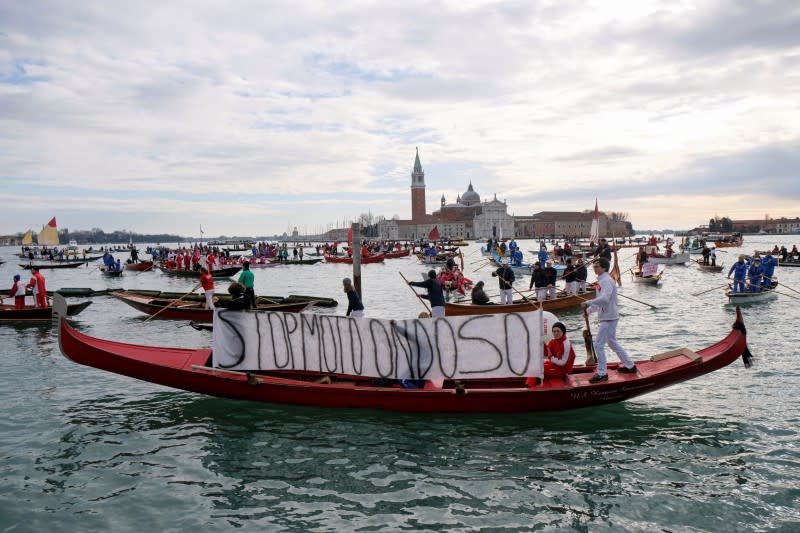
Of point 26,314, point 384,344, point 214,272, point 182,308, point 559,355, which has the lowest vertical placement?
point 26,314

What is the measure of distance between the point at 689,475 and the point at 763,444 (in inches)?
74.5

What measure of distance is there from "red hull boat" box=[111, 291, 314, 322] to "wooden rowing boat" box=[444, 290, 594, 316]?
21.1ft

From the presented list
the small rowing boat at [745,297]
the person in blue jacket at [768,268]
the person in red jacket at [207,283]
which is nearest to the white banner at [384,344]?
the person in red jacket at [207,283]

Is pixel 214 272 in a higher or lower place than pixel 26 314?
higher

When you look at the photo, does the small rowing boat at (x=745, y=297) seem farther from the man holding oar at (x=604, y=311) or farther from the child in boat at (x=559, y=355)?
the child in boat at (x=559, y=355)

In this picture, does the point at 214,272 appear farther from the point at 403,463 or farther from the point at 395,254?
the point at 403,463

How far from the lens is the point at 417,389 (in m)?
9.41

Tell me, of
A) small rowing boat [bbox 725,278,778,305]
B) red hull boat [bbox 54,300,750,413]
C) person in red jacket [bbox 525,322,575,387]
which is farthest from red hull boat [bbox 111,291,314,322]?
small rowing boat [bbox 725,278,778,305]

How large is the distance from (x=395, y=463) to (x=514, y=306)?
37.9ft

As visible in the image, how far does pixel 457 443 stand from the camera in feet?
28.5

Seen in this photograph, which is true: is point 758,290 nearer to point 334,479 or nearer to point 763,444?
point 763,444

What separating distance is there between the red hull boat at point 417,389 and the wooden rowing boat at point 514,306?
6.57m

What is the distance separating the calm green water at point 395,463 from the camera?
6.69 meters

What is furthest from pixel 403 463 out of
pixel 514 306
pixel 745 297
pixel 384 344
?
pixel 745 297
